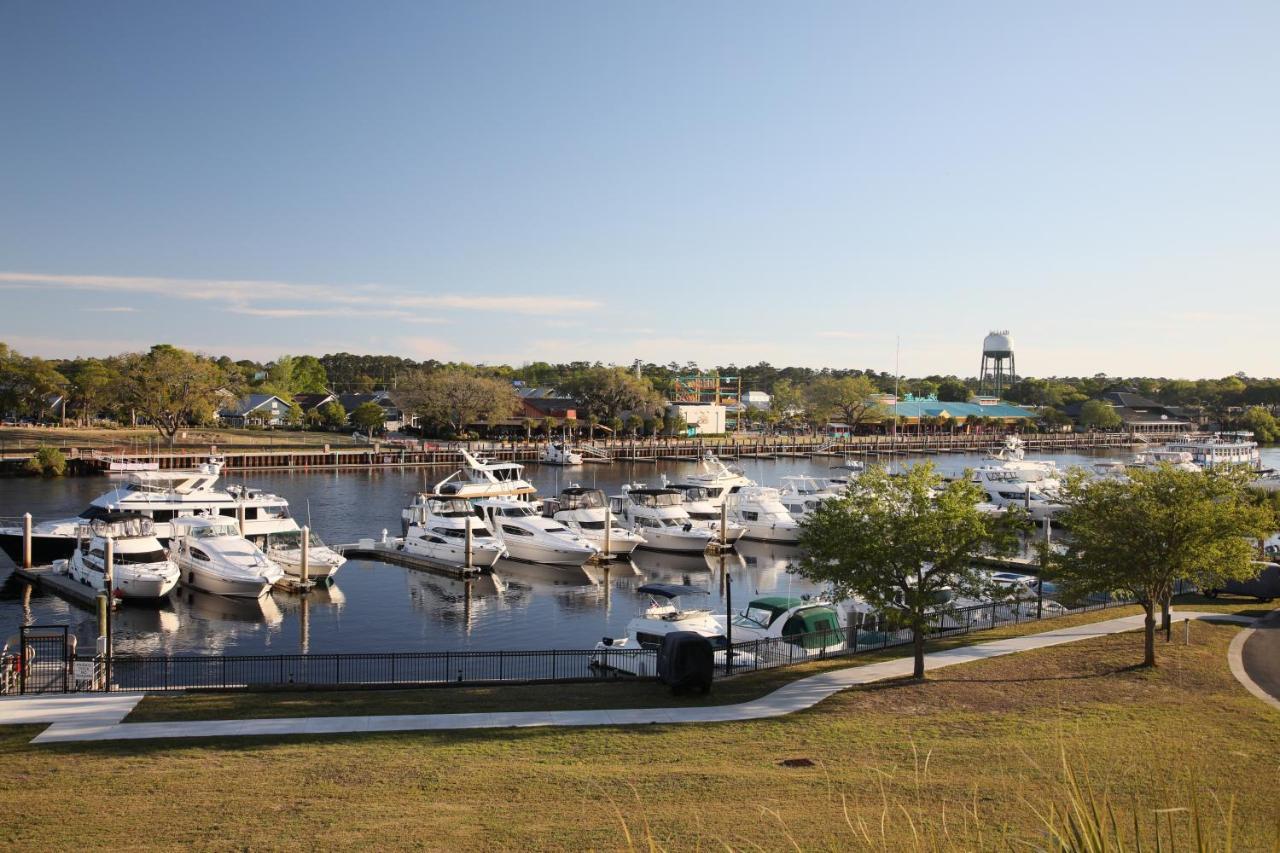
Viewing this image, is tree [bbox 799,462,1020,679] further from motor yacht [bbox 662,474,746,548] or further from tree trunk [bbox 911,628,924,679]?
motor yacht [bbox 662,474,746,548]

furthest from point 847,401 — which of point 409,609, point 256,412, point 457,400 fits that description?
point 409,609

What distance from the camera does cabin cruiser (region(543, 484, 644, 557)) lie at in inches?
2277

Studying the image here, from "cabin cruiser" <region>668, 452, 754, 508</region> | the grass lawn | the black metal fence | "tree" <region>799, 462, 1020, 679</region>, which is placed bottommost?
the black metal fence

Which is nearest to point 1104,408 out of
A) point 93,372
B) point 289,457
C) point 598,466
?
point 598,466

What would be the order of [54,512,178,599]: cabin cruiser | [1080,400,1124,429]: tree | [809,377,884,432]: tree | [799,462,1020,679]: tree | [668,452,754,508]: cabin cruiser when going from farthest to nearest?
[1080,400,1124,429]: tree
[809,377,884,432]: tree
[668,452,754,508]: cabin cruiser
[54,512,178,599]: cabin cruiser
[799,462,1020,679]: tree

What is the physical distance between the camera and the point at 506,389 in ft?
466

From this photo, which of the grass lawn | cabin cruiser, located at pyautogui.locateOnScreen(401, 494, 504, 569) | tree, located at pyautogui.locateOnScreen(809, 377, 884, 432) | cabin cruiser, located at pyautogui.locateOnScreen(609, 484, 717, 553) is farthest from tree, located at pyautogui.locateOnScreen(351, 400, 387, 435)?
the grass lawn

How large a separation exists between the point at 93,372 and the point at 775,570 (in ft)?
378

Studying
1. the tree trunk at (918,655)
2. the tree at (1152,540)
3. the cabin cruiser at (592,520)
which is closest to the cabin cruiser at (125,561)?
the cabin cruiser at (592,520)

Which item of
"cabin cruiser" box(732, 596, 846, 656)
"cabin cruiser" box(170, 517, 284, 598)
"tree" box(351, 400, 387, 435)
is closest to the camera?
"cabin cruiser" box(732, 596, 846, 656)

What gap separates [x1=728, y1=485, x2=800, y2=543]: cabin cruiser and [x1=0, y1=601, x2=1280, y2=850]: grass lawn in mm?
40928

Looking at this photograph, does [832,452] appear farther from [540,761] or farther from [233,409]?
[540,761]

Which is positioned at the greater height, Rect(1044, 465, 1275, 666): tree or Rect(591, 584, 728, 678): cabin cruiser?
Rect(1044, 465, 1275, 666): tree

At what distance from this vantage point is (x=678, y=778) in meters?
17.4
